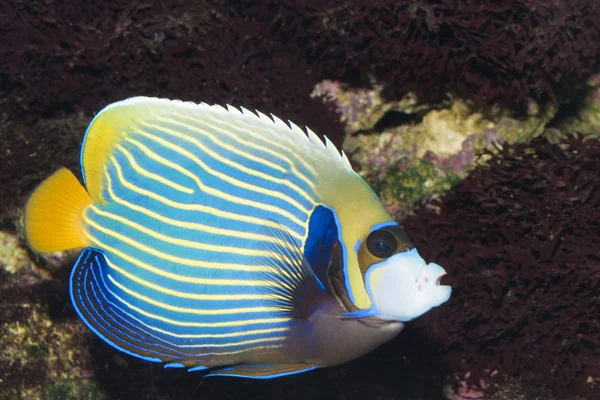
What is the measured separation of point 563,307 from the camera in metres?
3.07

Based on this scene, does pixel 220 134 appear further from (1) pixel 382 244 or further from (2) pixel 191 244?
(1) pixel 382 244

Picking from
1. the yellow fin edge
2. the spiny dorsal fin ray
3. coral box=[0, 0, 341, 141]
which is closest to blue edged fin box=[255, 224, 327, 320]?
the spiny dorsal fin ray

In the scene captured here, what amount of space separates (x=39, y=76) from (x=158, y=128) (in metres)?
2.28

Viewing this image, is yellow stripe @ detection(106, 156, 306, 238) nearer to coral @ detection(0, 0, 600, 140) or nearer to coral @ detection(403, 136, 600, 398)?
coral @ detection(0, 0, 600, 140)

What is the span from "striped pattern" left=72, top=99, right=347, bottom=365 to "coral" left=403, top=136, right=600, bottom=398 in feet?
Result: 5.65

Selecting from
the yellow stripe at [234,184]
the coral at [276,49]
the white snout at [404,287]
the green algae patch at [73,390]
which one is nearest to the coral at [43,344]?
the green algae patch at [73,390]

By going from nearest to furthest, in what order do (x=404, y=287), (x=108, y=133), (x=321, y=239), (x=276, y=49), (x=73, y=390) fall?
1. (x=404, y=287)
2. (x=321, y=239)
3. (x=108, y=133)
4. (x=73, y=390)
5. (x=276, y=49)

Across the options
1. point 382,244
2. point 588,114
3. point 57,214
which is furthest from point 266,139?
point 588,114

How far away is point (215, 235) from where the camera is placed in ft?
6.01

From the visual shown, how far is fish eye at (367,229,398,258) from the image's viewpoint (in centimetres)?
172

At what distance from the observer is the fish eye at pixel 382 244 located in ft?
5.64

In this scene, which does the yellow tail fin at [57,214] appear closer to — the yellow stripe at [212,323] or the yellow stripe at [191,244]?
the yellow stripe at [191,244]

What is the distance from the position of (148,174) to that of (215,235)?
35 centimetres

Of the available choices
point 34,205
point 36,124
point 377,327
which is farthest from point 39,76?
point 377,327
